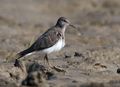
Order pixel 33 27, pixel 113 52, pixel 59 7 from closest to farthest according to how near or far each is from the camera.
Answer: pixel 113 52, pixel 33 27, pixel 59 7

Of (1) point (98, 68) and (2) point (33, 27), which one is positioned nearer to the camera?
(1) point (98, 68)

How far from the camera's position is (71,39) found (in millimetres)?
20531

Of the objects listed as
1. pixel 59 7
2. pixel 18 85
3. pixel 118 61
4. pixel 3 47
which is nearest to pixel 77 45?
pixel 3 47

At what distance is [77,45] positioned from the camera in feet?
62.4

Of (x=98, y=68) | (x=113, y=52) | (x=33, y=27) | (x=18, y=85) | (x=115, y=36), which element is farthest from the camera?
(x=33, y=27)

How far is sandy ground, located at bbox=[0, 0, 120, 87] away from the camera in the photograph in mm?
12242

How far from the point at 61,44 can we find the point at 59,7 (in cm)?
1875

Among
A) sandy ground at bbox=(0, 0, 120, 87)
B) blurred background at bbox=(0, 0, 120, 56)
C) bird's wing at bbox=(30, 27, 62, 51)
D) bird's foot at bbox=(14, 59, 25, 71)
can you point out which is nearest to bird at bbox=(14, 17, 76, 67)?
bird's wing at bbox=(30, 27, 62, 51)

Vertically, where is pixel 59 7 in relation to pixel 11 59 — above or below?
Answer: above

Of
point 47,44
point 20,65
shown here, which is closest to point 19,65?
point 20,65

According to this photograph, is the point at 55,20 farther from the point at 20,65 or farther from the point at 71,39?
the point at 20,65

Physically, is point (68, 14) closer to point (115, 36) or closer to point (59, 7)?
point (59, 7)

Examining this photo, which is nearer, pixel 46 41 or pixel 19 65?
pixel 19 65

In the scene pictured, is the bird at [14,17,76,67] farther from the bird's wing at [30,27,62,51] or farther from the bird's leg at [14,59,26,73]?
the bird's leg at [14,59,26,73]
